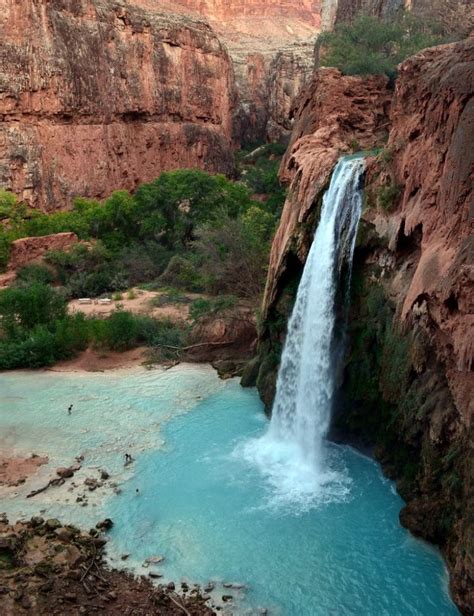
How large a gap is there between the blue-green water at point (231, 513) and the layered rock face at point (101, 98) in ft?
64.9

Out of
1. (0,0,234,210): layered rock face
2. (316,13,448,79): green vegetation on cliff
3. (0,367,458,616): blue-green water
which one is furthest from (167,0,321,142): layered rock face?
(0,367,458,616): blue-green water

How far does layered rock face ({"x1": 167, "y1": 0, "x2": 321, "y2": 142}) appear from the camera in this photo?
4525cm

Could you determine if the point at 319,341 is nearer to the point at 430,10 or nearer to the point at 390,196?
the point at 390,196

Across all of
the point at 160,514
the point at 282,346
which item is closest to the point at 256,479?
the point at 160,514

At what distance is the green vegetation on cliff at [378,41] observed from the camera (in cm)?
2524

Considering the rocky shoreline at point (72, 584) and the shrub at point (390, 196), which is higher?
the shrub at point (390, 196)

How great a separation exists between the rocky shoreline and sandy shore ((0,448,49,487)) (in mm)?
1949

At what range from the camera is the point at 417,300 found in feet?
27.9

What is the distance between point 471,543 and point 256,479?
13.1 ft

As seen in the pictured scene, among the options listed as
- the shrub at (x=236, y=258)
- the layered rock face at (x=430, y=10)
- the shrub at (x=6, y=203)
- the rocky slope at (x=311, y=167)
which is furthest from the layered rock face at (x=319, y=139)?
the shrub at (x=6, y=203)

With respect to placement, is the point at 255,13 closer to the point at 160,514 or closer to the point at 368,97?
the point at 368,97

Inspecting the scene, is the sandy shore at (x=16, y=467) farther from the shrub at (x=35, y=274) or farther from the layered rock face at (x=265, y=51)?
the layered rock face at (x=265, y=51)

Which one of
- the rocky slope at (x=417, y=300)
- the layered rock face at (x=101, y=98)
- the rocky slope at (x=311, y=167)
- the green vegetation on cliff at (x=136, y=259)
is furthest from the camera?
the layered rock face at (x=101, y=98)

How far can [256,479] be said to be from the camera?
10.0m
